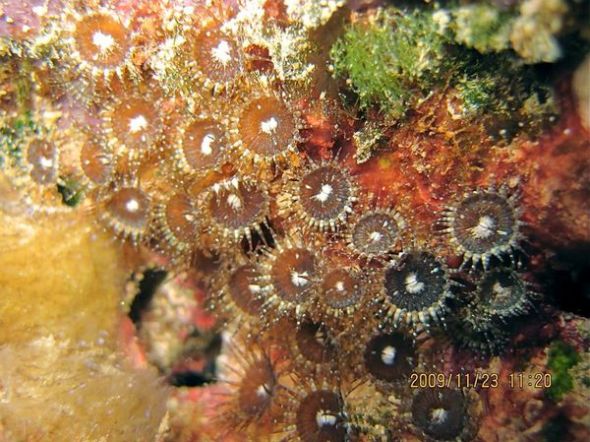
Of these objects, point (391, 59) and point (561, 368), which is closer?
point (391, 59)

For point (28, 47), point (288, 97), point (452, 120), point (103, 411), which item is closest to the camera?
point (452, 120)

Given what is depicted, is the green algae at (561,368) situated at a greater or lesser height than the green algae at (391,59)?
lesser

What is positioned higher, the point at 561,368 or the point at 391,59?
the point at 391,59

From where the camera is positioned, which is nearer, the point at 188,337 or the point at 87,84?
the point at 87,84

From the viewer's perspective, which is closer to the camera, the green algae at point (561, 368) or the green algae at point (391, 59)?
the green algae at point (391, 59)

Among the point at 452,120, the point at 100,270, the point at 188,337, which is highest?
the point at 452,120

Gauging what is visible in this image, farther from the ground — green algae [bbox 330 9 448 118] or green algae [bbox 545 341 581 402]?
green algae [bbox 330 9 448 118]

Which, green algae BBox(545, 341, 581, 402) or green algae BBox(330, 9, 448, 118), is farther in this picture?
green algae BBox(545, 341, 581, 402)

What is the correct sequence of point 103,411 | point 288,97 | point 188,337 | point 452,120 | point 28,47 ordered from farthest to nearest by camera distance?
point 188,337, point 103,411, point 28,47, point 288,97, point 452,120

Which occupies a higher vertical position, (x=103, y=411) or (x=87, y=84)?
(x=87, y=84)

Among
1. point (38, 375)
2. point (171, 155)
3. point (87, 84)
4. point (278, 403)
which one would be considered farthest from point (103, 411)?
point (87, 84)

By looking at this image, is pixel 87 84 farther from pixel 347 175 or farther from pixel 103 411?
pixel 103 411
